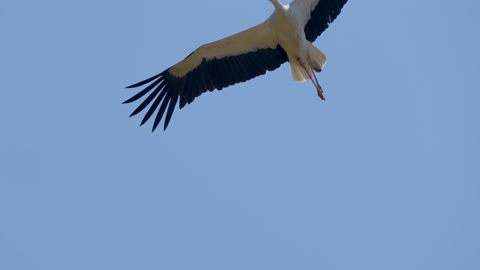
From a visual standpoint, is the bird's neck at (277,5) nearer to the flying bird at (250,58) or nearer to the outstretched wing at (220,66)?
the flying bird at (250,58)

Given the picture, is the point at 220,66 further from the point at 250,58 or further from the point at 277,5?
the point at 277,5

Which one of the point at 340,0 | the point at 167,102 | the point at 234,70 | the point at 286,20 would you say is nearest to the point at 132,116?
the point at 167,102

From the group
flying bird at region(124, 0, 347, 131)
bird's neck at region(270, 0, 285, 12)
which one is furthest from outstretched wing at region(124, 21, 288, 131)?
bird's neck at region(270, 0, 285, 12)

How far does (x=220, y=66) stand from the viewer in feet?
28.5

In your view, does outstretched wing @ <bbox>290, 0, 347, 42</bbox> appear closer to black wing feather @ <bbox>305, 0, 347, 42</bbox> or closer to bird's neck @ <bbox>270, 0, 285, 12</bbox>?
black wing feather @ <bbox>305, 0, 347, 42</bbox>

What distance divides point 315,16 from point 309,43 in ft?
1.07

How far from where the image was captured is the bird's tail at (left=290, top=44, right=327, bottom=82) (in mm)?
8438

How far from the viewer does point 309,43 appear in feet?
27.2

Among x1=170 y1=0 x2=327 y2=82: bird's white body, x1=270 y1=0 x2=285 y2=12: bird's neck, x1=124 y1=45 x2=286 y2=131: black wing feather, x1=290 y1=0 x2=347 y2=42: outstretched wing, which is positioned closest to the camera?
x1=270 y1=0 x2=285 y2=12: bird's neck

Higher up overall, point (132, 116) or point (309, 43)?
point (309, 43)

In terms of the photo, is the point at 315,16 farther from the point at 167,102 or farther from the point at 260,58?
the point at 167,102

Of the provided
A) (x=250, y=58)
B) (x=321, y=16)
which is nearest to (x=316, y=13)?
(x=321, y=16)

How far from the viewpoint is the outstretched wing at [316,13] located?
836 cm

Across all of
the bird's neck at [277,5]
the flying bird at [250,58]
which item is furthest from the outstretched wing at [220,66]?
the bird's neck at [277,5]
